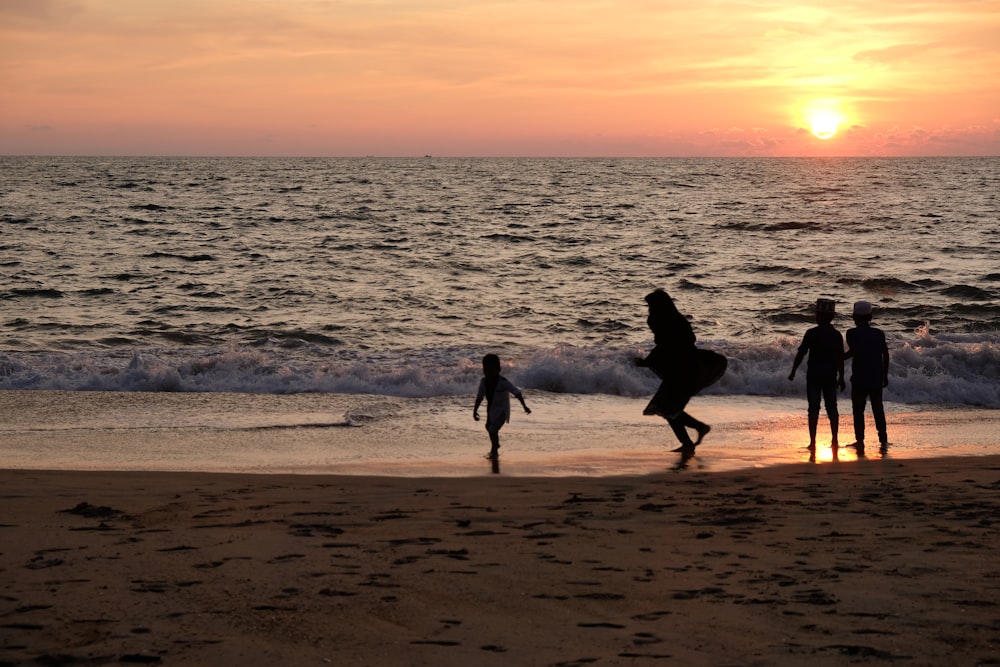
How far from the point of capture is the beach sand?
4.75 meters

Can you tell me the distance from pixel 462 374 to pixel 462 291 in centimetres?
1223

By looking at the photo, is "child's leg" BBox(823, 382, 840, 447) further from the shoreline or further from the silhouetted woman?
the silhouetted woman

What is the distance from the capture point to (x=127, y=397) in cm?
1556

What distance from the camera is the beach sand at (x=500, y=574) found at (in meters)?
4.75

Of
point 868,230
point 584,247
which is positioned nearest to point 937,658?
point 584,247

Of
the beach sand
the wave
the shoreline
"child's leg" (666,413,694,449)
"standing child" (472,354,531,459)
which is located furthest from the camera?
the wave

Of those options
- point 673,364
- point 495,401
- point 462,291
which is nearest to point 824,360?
point 673,364

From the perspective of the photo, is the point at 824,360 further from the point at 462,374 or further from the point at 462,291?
the point at 462,291

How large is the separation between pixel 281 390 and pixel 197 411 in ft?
7.84

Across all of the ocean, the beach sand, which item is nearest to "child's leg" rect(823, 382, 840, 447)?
the beach sand

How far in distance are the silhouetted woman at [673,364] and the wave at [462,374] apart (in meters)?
5.71

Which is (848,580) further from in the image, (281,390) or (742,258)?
(742,258)

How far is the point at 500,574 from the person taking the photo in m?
5.89

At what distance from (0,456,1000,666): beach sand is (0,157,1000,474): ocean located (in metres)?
7.05
